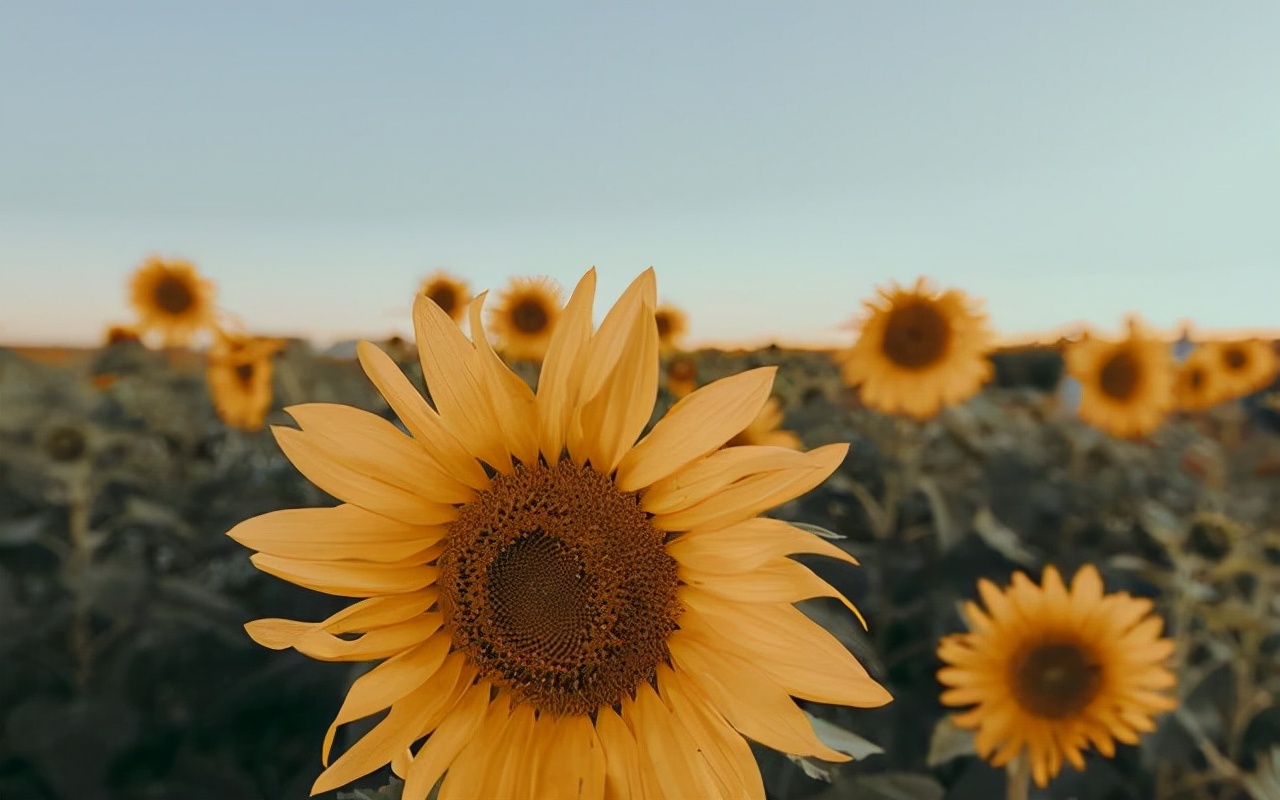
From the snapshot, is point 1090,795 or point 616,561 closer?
point 616,561

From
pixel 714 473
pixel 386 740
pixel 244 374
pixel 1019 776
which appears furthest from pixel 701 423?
pixel 244 374

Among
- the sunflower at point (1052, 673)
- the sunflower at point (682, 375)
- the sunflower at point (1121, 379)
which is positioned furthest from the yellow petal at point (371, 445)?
the sunflower at point (1121, 379)

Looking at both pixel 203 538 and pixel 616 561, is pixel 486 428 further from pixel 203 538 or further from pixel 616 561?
pixel 203 538

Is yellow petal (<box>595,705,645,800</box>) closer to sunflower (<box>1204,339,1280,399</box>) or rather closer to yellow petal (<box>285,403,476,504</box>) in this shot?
yellow petal (<box>285,403,476,504</box>)

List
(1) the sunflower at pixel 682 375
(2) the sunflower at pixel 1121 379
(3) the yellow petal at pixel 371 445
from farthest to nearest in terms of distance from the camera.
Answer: (2) the sunflower at pixel 1121 379, (1) the sunflower at pixel 682 375, (3) the yellow petal at pixel 371 445

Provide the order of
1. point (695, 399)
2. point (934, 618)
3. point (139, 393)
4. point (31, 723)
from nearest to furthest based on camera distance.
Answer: point (695, 399) < point (31, 723) < point (934, 618) < point (139, 393)

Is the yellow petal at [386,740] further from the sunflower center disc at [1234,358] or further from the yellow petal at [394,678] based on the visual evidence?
the sunflower center disc at [1234,358]

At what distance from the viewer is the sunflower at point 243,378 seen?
432 centimetres

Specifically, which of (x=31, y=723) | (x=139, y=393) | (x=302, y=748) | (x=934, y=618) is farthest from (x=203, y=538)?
(x=934, y=618)

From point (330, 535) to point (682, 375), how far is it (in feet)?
8.35

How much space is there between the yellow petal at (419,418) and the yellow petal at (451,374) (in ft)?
0.05

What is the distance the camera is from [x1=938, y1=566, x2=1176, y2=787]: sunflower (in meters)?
2.10

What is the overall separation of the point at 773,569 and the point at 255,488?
127 inches

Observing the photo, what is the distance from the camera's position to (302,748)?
2.43 m
